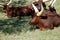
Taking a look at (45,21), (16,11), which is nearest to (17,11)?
(16,11)

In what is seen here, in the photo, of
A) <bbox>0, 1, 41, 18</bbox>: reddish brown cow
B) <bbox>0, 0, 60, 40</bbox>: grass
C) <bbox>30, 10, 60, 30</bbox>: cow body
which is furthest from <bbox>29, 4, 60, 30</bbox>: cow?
<bbox>0, 1, 41, 18</bbox>: reddish brown cow

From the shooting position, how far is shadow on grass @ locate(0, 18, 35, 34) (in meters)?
9.54

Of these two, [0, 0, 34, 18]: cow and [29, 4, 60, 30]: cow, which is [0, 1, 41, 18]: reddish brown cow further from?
[29, 4, 60, 30]: cow

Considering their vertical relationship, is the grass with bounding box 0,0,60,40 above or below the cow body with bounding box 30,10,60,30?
below

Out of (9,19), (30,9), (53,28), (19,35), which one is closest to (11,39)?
(19,35)

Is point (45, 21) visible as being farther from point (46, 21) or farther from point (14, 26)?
point (14, 26)

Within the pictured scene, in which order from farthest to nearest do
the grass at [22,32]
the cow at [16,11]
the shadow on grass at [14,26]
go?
the cow at [16,11], the shadow on grass at [14,26], the grass at [22,32]

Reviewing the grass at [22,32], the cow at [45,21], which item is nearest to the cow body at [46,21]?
the cow at [45,21]

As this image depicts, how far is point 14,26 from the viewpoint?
10078 mm

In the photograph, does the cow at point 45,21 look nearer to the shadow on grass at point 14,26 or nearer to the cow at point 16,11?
the shadow on grass at point 14,26

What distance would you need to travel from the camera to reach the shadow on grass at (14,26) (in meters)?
9.54

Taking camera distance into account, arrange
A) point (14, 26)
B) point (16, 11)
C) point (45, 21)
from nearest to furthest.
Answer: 1. point (45, 21)
2. point (14, 26)
3. point (16, 11)

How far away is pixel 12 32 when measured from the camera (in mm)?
9305

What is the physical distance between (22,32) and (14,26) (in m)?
0.88
